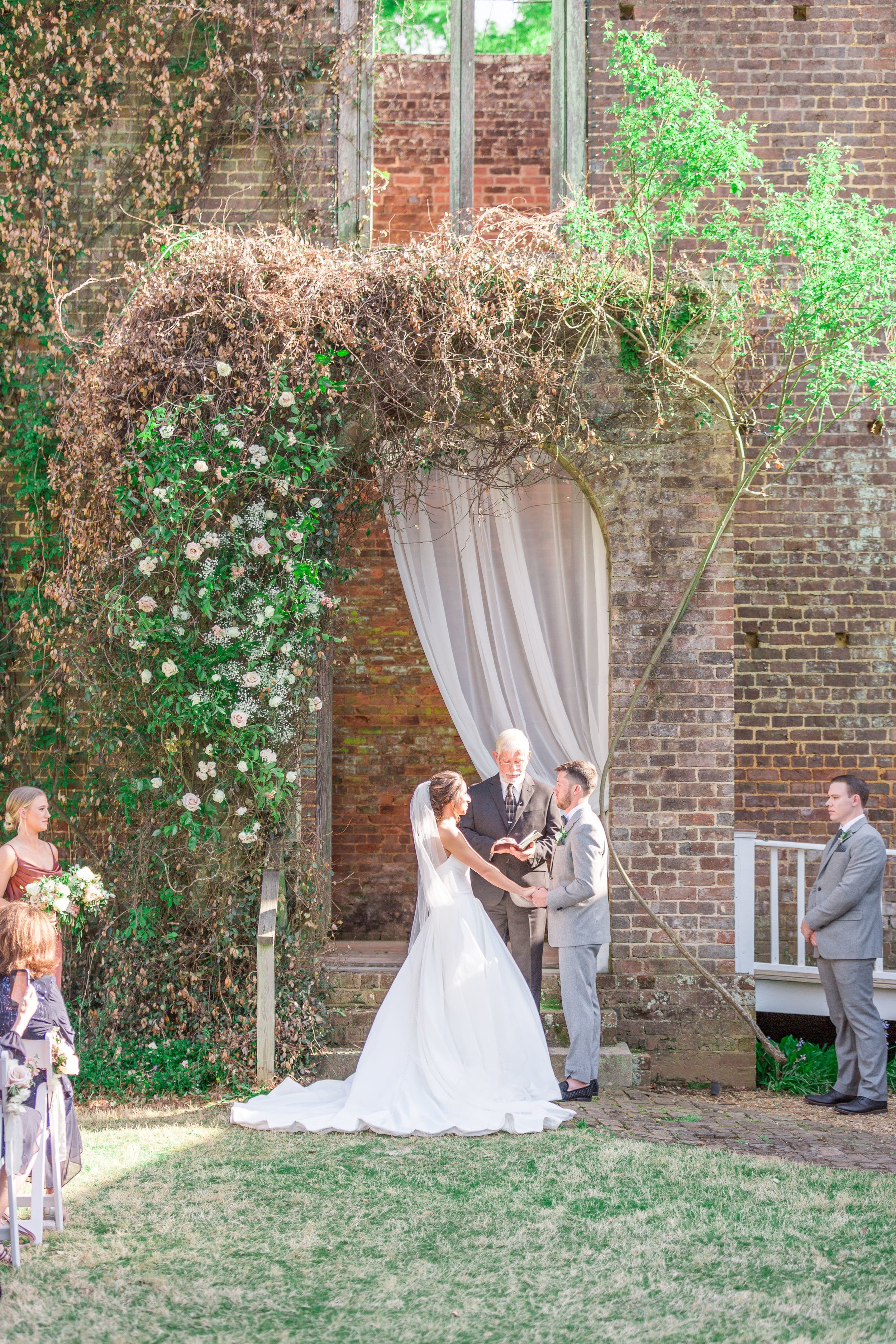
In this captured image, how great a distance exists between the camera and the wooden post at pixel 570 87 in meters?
7.46

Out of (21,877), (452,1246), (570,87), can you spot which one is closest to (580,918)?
(452,1246)

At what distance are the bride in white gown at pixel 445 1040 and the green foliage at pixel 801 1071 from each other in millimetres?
1724

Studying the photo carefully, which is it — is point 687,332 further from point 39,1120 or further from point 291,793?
point 39,1120

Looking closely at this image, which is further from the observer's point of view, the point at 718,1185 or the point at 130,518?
the point at 130,518

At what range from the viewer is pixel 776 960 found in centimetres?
691

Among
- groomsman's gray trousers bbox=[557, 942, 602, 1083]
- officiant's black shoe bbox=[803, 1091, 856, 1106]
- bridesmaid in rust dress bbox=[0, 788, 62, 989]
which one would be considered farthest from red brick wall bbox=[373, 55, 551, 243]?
officiant's black shoe bbox=[803, 1091, 856, 1106]

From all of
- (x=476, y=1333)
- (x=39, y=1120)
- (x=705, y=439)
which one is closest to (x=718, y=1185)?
(x=476, y=1333)

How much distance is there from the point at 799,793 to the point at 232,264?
4.77 metres

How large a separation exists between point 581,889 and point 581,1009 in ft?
1.95

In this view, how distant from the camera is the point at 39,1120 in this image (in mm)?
3990

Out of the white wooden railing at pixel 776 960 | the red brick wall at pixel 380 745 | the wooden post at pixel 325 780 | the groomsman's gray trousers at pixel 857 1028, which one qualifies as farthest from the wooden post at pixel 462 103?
the groomsman's gray trousers at pixel 857 1028

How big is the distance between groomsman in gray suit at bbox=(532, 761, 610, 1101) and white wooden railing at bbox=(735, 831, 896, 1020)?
3.85 feet

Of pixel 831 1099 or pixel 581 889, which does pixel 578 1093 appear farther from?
pixel 831 1099

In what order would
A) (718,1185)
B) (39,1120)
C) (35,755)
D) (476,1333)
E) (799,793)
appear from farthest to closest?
(799,793) < (35,755) < (718,1185) < (39,1120) < (476,1333)
